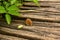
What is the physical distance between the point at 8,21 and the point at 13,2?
240 millimetres

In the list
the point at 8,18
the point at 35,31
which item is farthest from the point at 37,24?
the point at 8,18

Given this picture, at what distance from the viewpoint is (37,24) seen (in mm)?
1734

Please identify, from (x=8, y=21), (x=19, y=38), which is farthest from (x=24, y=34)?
(x=8, y=21)

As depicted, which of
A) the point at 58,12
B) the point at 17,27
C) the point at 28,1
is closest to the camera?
the point at 17,27

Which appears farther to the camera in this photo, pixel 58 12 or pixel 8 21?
pixel 58 12

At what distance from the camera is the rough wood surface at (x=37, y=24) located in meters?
1.62

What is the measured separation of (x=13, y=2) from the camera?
1.80 m

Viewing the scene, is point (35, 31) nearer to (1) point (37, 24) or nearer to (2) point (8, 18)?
(1) point (37, 24)

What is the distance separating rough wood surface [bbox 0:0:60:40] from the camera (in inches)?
63.9

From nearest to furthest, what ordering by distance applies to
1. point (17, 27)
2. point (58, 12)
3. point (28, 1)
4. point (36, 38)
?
point (36, 38) → point (17, 27) → point (58, 12) → point (28, 1)

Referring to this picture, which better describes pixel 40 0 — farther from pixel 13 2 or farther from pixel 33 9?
pixel 13 2

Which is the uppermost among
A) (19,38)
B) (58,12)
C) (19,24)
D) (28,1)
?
(28,1)

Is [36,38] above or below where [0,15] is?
below

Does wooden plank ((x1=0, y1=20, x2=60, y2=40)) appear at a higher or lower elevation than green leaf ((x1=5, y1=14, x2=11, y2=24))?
lower
